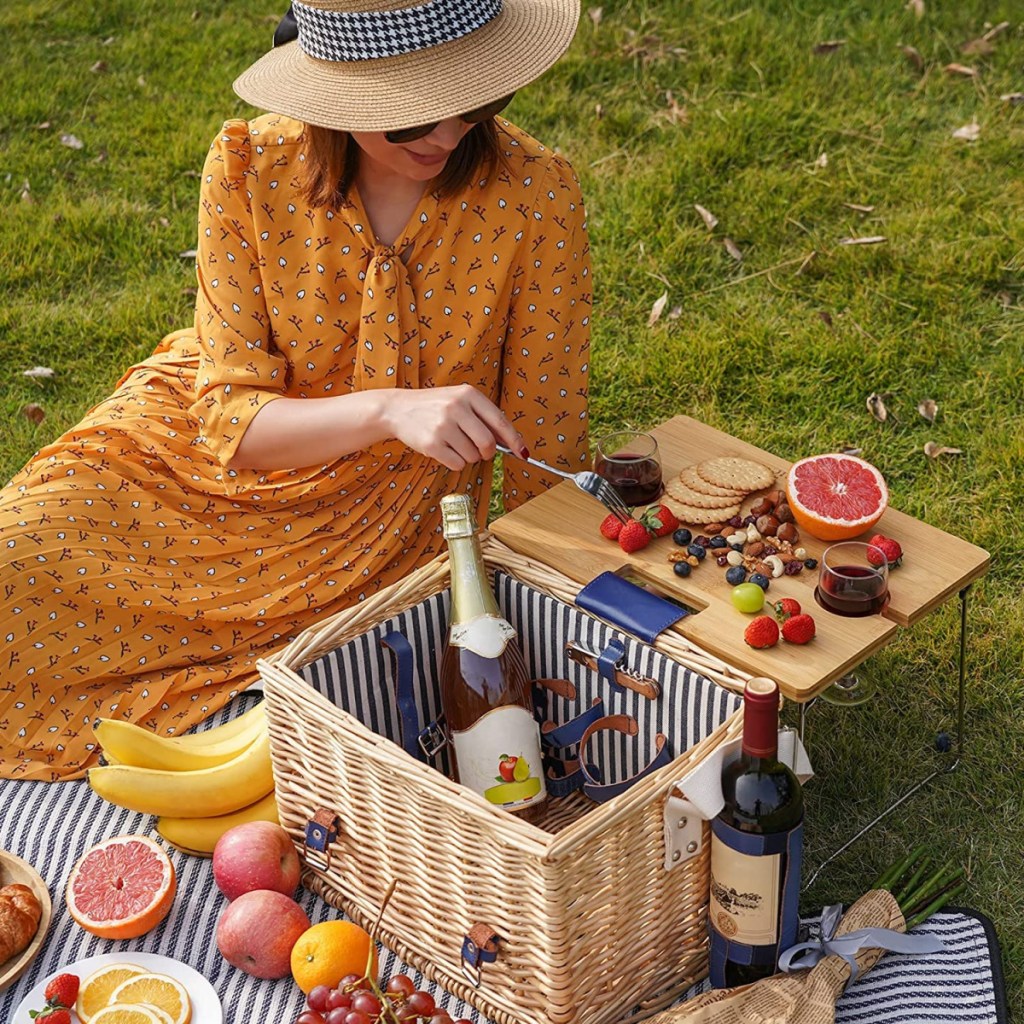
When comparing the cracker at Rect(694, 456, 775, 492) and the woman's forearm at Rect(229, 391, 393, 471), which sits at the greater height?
the woman's forearm at Rect(229, 391, 393, 471)

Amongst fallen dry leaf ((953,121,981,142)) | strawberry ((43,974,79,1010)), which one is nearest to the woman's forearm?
strawberry ((43,974,79,1010))

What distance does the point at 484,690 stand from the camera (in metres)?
3.13

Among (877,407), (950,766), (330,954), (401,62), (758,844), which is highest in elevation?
(401,62)

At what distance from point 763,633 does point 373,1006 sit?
1015 mm

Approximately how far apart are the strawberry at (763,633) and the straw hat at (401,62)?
1.17 metres

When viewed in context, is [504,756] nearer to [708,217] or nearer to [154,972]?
[154,972]

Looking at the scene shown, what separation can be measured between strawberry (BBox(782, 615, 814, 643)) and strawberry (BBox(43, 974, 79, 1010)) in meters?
1.55

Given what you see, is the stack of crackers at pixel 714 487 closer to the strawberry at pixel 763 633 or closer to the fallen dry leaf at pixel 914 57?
the strawberry at pixel 763 633

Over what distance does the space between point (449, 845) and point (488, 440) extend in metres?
0.84

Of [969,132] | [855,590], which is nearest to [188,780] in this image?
[855,590]

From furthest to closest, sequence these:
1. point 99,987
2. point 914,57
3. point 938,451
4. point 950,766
→ point 914,57, point 938,451, point 950,766, point 99,987

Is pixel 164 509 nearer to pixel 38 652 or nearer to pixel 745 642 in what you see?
pixel 38 652

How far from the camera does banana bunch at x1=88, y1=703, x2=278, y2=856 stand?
329 cm

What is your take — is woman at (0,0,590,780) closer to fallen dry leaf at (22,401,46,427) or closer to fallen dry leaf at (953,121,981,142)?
fallen dry leaf at (22,401,46,427)
